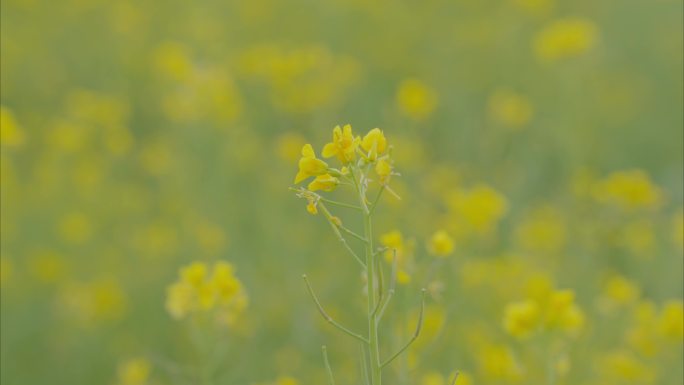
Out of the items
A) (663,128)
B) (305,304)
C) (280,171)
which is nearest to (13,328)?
A: (305,304)

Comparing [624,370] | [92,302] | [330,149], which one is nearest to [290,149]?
[92,302]

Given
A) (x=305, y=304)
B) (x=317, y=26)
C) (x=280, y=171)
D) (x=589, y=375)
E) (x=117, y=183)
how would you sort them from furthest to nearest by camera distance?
(x=317, y=26)
(x=117, y=183)
(x=280, y=171)
(x=305, y=304)
(x=589, y=375)

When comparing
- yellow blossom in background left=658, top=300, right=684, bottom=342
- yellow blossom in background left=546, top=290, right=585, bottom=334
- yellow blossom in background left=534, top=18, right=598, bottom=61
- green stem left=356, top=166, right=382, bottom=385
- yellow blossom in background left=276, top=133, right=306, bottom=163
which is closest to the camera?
green stem left=356, top=166, right=382, bottom=385

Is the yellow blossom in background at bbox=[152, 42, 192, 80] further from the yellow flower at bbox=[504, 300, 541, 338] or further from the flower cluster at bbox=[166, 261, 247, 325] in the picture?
the yellow flower at bbox=[504, 300, 541, 338]

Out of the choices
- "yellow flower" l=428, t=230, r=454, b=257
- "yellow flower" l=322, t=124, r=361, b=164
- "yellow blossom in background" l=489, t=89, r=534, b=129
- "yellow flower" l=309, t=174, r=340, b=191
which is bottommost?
"yellow flower" l=309, t=174, r=340, b=191

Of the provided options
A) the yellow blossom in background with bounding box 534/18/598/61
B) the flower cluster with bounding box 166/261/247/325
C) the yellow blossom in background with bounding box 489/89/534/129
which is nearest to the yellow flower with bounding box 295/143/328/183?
the flower cluster with bounding box 166/261/247/325

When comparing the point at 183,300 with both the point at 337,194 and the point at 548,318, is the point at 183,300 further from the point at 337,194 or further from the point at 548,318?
the point at 337,194

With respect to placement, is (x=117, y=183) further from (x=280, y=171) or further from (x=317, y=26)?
(x=317, y=26)
